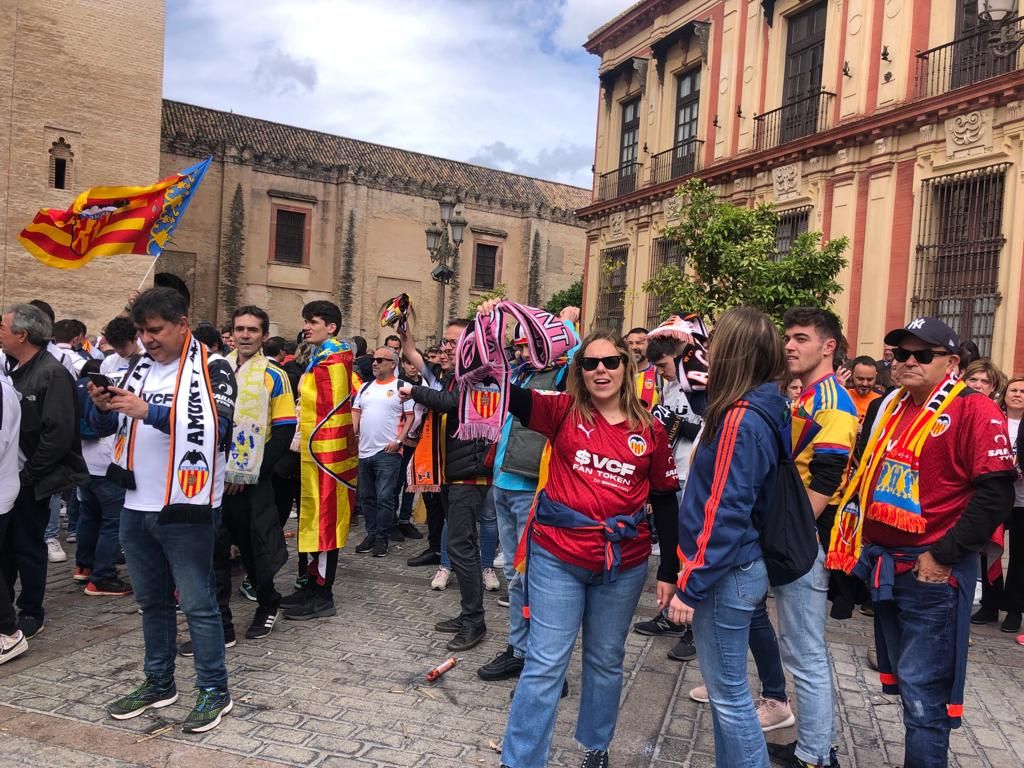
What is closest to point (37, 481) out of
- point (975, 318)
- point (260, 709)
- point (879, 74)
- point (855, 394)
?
point (260, 709)

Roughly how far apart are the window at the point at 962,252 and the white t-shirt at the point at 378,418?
27.4ft

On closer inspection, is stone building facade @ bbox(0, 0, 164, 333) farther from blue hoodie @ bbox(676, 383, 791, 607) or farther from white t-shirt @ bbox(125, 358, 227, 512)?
blue hoodie @ bbox(676, 383, 791, 607)

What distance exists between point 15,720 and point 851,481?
12.9ft

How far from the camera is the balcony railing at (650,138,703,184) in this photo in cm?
1873

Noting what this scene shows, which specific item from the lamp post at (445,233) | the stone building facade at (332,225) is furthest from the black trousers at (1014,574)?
the stone building facade at (332,225)

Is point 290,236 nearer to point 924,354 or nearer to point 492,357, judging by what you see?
point 492,357

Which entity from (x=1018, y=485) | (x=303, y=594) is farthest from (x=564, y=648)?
(x=1018, y=485)

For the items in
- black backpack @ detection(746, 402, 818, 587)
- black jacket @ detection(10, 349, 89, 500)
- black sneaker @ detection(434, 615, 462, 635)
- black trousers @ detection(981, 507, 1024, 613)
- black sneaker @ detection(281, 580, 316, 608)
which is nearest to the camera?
black backpack @ detection(746, 402, 818, 587)

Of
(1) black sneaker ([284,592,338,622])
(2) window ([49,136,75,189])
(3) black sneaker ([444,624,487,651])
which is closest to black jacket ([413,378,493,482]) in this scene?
(3) black sneaker ([444,624,487,651])

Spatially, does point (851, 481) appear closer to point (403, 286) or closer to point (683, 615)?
point (683, 615)

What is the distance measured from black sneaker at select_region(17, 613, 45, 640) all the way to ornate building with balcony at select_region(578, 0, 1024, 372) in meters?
10.6

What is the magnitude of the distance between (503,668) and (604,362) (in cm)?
211

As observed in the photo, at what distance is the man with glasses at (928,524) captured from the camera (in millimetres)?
3180

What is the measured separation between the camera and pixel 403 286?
1453 inches
